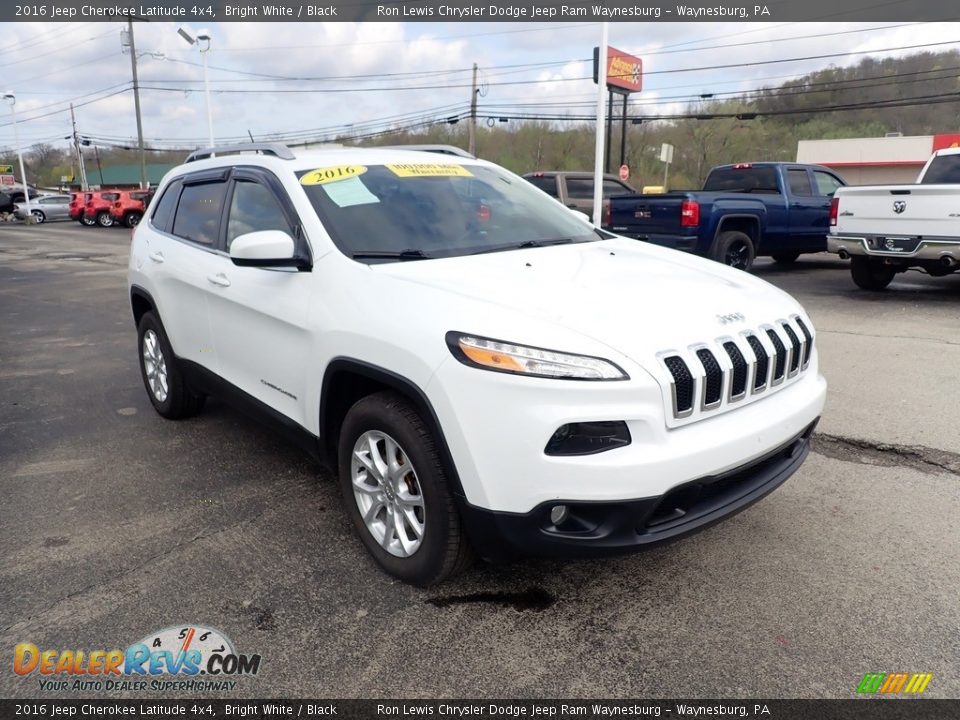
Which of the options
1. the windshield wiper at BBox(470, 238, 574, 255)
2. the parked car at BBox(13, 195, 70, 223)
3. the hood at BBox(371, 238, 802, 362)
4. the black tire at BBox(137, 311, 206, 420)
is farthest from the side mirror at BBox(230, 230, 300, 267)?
the parked car at BBox(13, 195, 70, 223)

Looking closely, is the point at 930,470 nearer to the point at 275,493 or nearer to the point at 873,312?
the point at 275,493

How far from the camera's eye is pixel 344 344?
289 cm

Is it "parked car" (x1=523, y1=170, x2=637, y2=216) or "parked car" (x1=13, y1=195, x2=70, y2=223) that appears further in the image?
"parked car" (x1=13, y1=195, x2=70, y2=223)

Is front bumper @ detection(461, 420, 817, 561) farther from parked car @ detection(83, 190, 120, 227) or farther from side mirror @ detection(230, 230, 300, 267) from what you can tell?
parked car @ detection(83, 190, 120, 227)

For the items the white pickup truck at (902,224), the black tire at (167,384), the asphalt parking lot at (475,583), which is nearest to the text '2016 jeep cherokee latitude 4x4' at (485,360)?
the asphalt parking lot at (475,583)

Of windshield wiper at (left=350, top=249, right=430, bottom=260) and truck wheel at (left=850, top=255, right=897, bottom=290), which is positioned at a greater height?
windshield wiper at (left=350, top=249, right=430, bottom=260)

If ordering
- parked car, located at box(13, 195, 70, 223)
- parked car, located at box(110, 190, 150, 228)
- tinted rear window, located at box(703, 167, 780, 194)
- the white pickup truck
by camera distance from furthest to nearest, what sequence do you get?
1. parked car, located at box(13, 195, 70, 223)
2. parked car, located at box(110, 190, 150, 228)
3. tinted rear window, located at box(703, 167, 780, 194)
4. the white pickup truck

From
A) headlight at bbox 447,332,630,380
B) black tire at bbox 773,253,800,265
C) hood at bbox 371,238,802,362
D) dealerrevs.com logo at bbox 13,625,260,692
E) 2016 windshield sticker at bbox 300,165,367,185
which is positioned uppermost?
2016 windshield sticker at bbox 300,165,367,185

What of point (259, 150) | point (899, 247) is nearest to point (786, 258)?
point (899, 247)

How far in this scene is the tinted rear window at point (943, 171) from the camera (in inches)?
382

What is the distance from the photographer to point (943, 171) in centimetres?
983

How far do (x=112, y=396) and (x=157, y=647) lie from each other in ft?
12.0

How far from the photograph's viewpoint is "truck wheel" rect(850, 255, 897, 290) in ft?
33.0

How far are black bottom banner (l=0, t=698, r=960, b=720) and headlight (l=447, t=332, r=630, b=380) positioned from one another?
1049mm
